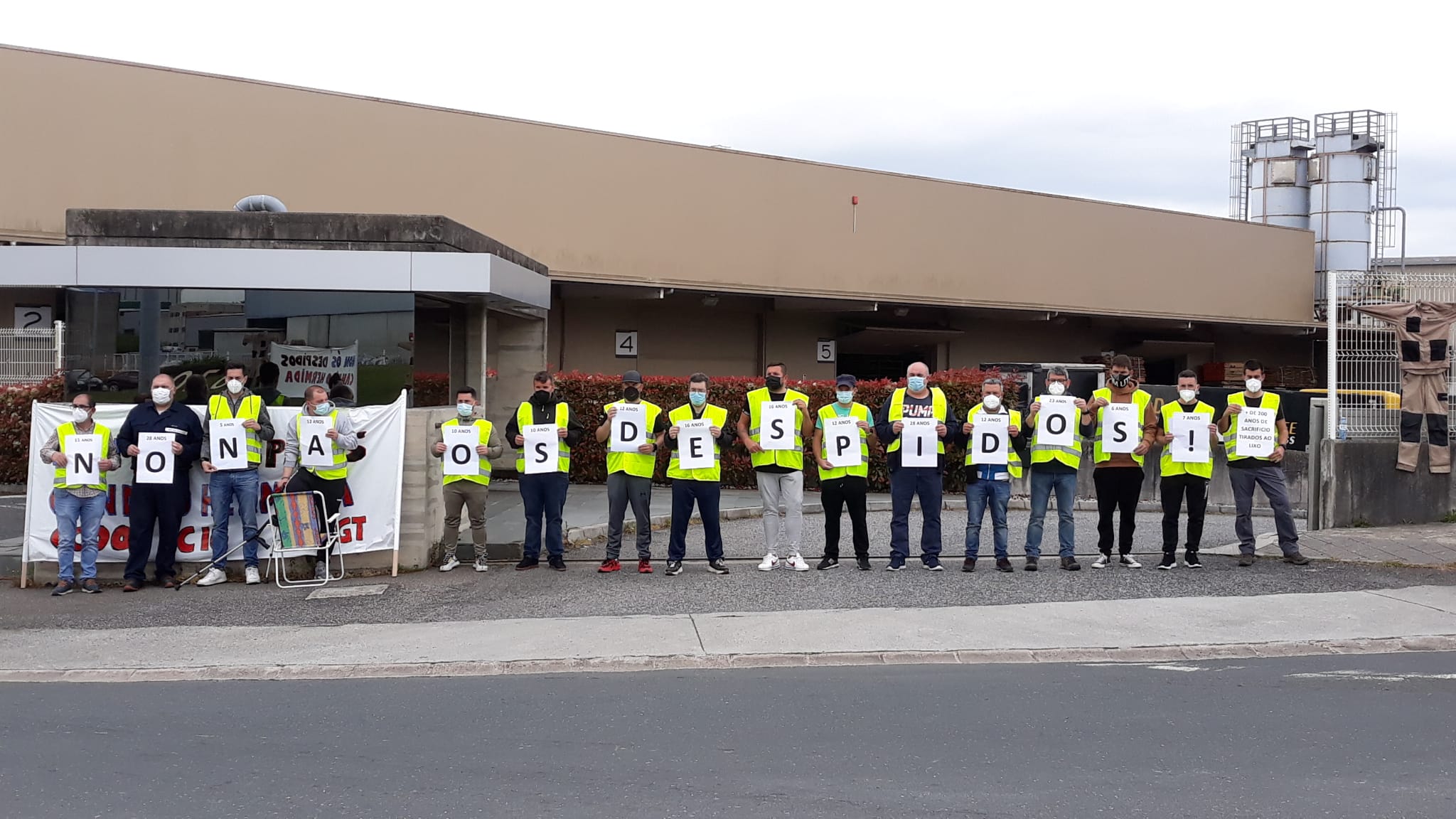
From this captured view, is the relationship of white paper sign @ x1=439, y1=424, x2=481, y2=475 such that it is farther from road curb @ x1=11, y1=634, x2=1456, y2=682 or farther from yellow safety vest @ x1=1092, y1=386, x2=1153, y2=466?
yellow safety vest @ x1=1092, y1=386, x2=1153, y2=466

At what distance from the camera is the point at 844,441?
1181 cm

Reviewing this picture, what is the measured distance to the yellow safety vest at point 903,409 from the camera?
1161 cm

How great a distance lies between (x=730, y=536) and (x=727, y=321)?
13263mm

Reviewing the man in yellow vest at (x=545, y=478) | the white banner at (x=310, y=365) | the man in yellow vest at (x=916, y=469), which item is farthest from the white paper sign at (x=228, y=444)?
the man in yellow vest at (x=916, y=469)

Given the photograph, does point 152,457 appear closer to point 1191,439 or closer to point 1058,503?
point 1058,503

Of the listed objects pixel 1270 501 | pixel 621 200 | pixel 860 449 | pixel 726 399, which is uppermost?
pixel 621 200

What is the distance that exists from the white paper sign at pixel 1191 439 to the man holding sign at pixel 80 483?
398 inches

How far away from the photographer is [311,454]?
1173 cm

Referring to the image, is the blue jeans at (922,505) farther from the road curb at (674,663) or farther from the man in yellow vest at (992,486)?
the road curb at (674,663)

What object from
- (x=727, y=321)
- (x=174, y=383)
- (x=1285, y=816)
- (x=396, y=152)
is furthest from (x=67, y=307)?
(x=727, y=321)

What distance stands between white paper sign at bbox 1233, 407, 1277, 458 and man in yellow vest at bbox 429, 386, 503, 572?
7.30 meters

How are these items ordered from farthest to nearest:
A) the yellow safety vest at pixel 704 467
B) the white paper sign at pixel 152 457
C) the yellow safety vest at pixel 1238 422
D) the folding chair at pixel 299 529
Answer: the yellow safety vest at pixel 1238 422 < the yellow safety vest at pixel 704 467 < the folding chair at pixel 299 529 < the white paper sign at pixel 152 457

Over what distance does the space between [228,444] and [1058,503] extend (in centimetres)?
796

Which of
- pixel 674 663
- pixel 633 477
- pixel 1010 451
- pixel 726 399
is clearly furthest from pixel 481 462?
pixel 726 399
